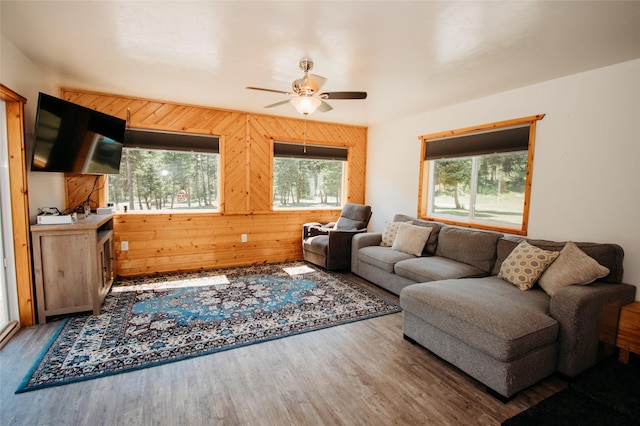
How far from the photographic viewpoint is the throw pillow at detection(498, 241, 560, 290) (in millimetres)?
2732

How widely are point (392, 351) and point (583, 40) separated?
2857 mm

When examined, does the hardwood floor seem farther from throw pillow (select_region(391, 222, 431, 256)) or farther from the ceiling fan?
the ceiling fan

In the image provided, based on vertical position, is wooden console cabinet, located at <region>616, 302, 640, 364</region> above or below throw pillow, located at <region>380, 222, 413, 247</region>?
below

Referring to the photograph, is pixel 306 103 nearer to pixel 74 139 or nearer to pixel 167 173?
pixel 74 139

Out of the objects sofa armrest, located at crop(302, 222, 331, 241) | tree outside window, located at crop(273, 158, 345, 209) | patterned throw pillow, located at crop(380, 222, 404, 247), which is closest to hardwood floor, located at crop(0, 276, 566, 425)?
patterned throw pillow, located at crop(380, 222, 404, 247)

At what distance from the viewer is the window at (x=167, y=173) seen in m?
4.46

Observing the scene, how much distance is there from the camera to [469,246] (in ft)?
12.0

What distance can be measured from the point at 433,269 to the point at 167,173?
393 centimetres

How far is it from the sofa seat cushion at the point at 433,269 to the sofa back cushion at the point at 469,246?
8cm

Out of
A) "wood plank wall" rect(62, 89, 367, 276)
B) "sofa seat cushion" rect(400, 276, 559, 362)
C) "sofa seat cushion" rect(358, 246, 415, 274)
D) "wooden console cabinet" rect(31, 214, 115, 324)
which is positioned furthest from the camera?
"wood plank wall" rect(62, 89, 367, 276)

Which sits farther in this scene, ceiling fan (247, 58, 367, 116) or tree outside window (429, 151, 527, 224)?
tree outside window (429, 151, 527, 224)

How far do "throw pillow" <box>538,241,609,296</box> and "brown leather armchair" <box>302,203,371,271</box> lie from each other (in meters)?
2.58

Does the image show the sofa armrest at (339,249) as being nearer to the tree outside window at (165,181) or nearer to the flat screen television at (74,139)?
the tree outside window at (165,181)

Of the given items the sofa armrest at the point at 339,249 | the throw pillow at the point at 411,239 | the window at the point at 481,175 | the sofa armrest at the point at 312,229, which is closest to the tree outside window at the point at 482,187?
the window at the point at 481,175
